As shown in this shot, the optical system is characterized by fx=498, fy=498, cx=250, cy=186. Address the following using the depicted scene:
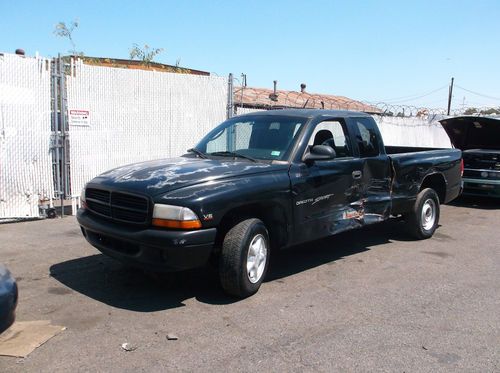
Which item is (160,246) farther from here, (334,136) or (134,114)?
(134,114)

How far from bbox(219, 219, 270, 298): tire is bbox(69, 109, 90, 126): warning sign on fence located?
498cm

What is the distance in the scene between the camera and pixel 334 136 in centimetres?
627

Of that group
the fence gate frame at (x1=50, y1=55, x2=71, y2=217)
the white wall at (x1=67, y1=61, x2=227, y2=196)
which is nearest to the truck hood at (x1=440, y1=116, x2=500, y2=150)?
the white wall at (x1=67, y1=61, x2=227, y2=196)

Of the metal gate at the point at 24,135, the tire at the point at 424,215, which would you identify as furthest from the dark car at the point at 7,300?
the tire at the point at 424,215

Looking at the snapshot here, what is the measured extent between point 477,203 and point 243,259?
9.11 metres

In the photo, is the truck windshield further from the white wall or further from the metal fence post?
the metal fence post

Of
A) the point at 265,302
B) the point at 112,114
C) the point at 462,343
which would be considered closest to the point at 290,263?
the point at 265,302

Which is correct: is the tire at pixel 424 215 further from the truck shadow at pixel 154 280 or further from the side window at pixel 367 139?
the side window at pixel 367 139

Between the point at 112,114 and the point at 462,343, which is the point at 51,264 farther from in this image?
the point at 462,343

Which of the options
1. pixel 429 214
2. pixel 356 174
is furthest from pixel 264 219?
pixel 429 214

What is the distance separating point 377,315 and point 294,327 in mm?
865

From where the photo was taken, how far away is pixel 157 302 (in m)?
4.74

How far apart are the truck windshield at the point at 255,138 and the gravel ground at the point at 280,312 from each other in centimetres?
141

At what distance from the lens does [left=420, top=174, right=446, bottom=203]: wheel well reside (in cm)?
807
